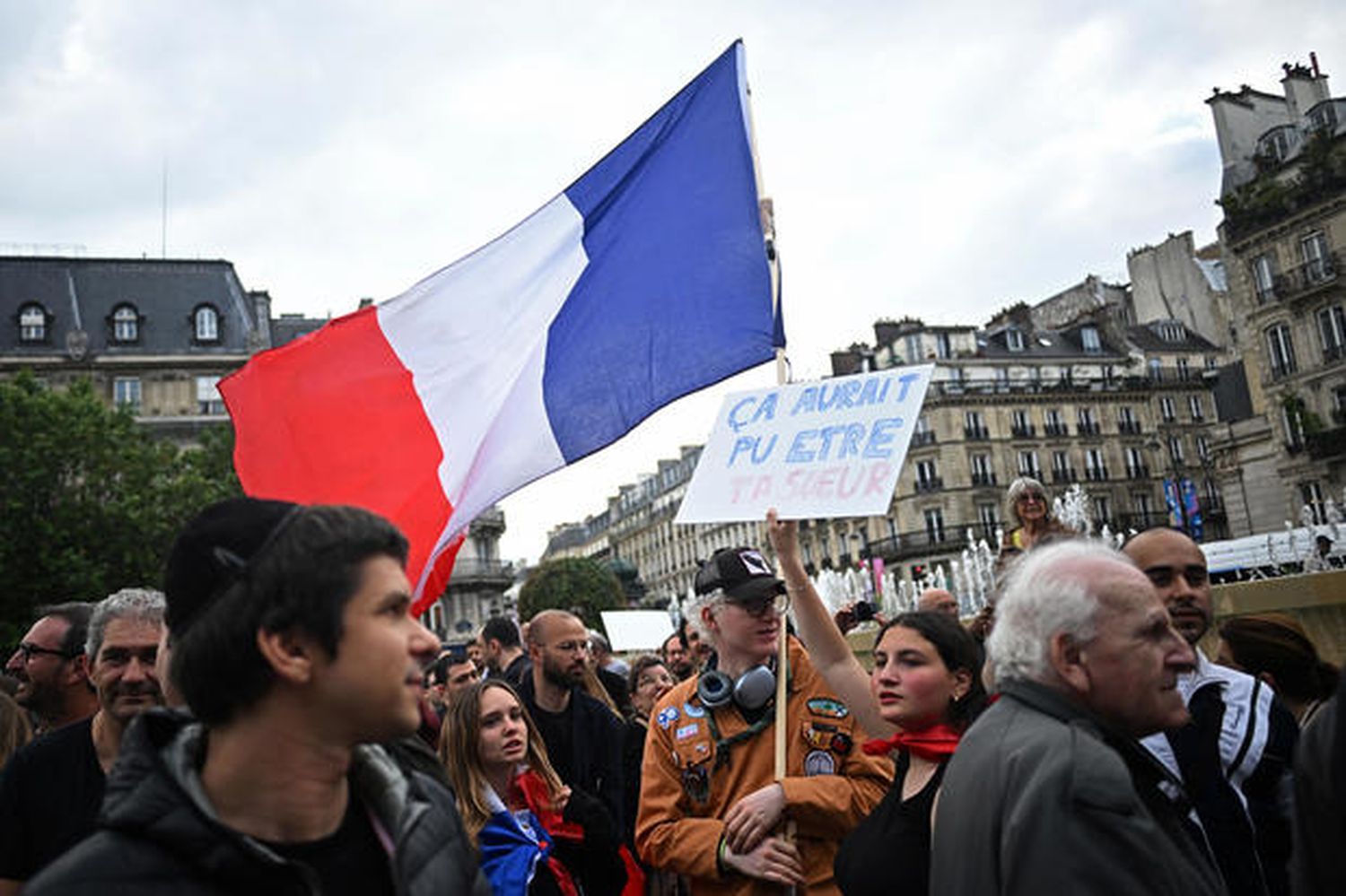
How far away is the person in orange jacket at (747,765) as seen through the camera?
360cm

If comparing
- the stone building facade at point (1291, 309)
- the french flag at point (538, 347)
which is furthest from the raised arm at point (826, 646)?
the stone building facade at point (1291, 309)

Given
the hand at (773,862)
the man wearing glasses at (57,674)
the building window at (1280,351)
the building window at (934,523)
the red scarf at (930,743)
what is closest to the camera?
the red scarf at (930,743)

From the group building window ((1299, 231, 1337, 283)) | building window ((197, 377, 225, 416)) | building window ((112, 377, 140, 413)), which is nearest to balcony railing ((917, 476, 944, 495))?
building window ((1299, 231, 1337, 283))

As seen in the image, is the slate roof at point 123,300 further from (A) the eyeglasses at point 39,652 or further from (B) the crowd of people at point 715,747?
(B) the crowd of people at point 715,747

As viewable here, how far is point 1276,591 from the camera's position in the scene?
24.9 feet

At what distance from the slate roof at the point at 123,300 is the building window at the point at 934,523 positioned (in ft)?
123

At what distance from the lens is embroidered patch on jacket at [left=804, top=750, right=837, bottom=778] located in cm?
388

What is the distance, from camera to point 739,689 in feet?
12.8

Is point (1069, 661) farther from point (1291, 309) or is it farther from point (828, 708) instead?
point (1291, 309)

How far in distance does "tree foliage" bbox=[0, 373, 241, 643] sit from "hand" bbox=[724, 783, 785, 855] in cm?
3134

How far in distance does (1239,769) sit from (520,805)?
8.92 feet

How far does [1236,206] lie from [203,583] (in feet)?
155

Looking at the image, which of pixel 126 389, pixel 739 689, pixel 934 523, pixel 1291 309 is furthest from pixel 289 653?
pixel 934 523

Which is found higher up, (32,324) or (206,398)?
(32,324)
